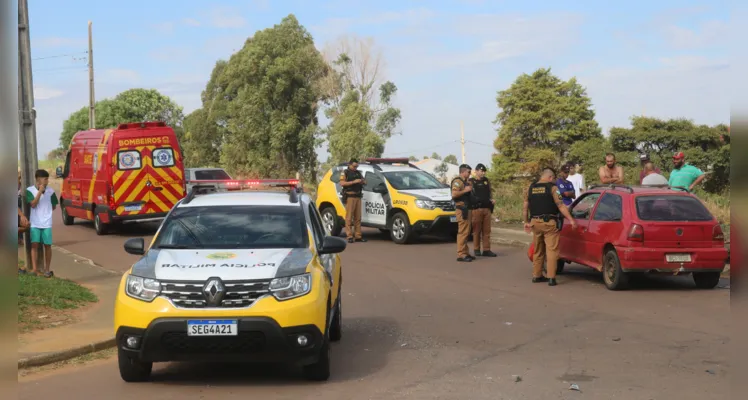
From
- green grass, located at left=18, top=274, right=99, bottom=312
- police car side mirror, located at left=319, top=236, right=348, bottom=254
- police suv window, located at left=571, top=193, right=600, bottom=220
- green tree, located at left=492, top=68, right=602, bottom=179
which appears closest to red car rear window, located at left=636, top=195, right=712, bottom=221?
police suv window, located at left=571, top=193, right=600, bottom=220

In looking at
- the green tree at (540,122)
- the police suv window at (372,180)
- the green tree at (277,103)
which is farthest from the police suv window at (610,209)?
the green tree at (277,103)

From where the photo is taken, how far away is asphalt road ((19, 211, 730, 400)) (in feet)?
24.7

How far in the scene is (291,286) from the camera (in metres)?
7.53

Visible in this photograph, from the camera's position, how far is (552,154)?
3641cm

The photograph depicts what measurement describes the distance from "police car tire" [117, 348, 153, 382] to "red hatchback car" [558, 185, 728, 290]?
7575mm

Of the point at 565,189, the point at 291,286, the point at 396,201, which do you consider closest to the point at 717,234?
the point at 565,189

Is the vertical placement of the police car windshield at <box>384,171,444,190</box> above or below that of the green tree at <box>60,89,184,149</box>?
below

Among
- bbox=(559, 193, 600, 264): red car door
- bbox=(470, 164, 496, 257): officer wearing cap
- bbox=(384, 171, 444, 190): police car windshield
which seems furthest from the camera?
bbox=(384, 171, 444, 190): police car windshield

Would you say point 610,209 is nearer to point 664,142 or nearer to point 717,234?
point 717,234

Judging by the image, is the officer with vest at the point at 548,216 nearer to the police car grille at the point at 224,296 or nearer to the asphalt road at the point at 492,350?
the asphalt road at the point at 492,350

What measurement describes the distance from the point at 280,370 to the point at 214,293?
1454 mm

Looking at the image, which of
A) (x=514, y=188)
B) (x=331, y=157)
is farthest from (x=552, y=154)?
(x=331, y=157)

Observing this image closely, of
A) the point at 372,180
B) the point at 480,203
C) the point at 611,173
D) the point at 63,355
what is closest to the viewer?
the point at 63,355

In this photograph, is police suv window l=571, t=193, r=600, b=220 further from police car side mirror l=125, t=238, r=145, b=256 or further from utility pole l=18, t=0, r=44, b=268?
utility pole l=18, t=0, r=44, b=268
